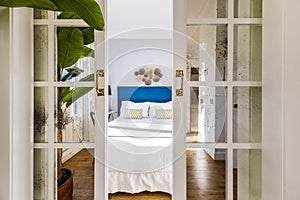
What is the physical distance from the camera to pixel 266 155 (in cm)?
126

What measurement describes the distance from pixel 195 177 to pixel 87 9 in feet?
3.13

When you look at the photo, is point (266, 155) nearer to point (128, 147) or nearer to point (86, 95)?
point (86, 95)

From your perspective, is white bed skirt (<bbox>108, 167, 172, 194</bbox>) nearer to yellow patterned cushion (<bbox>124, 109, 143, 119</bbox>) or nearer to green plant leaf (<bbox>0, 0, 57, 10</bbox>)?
yellow patterned cushion (<bbox>124, 109, 143, 119</bbox>)

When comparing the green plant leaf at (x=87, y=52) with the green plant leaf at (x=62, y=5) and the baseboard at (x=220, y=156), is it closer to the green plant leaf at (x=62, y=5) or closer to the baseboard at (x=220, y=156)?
the green plant leaf at (x=62, y=5)

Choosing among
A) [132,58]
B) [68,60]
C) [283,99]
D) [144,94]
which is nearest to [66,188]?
[68,60]

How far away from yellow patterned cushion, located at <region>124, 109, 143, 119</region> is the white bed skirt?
210cm

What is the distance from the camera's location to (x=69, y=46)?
4.71 feet

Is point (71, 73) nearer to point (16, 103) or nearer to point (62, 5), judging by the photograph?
point (16, 103)

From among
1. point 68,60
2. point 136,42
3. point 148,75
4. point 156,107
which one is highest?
point 136,42

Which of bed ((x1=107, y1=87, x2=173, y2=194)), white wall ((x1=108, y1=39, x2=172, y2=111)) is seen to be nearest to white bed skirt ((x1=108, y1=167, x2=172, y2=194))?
bed ((x1=107, y1=87, x2=173, y2=194))

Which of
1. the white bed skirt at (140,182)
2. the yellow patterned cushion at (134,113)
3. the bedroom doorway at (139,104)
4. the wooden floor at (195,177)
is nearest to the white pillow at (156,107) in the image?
the bedroom doorway at (139,104)

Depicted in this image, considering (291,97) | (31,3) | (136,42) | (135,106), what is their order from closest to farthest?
(31,3), (291,97), (135,106), (136,42)

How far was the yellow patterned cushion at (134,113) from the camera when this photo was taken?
16.7 ft

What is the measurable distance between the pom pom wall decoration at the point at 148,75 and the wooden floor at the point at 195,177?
4.01 meters
